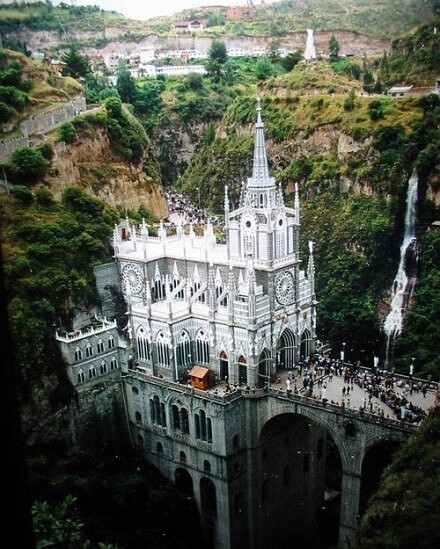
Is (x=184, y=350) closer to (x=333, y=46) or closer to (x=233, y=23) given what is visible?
(x=333, y=46)

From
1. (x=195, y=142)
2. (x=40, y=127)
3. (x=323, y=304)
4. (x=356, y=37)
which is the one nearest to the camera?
(x=40, y=127)

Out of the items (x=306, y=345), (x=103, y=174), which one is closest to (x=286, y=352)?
(x=306, y=345)

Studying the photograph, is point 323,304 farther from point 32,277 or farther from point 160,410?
point 32,277

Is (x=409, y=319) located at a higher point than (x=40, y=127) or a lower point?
lower

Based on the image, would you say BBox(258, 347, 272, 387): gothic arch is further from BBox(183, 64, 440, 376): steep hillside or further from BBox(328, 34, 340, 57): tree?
BBox(328, 34, 340, 57): tree

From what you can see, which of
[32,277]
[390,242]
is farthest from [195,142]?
[32,277]

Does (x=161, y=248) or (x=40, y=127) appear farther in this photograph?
(x=40, y=127)

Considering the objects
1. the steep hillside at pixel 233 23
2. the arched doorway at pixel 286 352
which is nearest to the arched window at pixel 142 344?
the arched doorway at pixel 286 352
